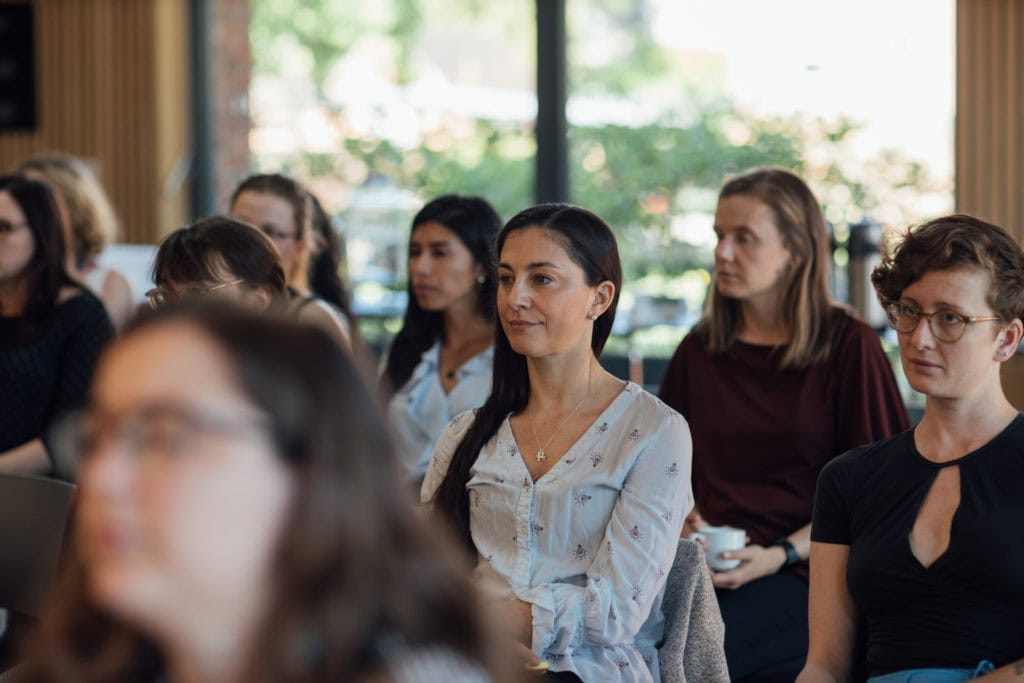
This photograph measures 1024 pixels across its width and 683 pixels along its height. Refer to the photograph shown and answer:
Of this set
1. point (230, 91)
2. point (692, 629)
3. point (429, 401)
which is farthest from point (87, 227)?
point (692, 629)

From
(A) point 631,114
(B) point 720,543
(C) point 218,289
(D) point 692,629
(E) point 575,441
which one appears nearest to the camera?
(D) point 692,629

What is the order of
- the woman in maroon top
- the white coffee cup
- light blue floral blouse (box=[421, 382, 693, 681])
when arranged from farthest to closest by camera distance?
the woman in maroon top < the white coffee cup < light blue floral blouse (box=[421, 382, 693, 681])

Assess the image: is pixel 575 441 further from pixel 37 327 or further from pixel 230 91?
pixel 230 91

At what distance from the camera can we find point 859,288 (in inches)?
175

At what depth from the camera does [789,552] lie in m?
2.72

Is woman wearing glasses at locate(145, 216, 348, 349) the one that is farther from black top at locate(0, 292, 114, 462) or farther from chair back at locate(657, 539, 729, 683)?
chair back at locate(657, 539, 729, 683)

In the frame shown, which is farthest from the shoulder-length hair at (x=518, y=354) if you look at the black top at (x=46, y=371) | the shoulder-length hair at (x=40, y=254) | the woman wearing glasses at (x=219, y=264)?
the shoulder-length hair at (x=40, y=254)

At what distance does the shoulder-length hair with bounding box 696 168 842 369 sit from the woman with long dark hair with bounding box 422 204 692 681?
2.22 ft

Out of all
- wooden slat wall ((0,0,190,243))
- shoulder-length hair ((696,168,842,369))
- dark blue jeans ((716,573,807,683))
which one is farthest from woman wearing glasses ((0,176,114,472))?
wooden slat wall ((0,0,190,243))

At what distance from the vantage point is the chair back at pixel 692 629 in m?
2.11

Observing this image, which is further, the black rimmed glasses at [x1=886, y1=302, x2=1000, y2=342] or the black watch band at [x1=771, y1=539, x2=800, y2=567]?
the black watch band at [x1=771, y1=539, x2=800, y2=567]

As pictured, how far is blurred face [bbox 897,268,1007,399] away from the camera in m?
1.92

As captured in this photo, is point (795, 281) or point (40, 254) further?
point (40, 254)

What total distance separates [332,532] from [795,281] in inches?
89.0
